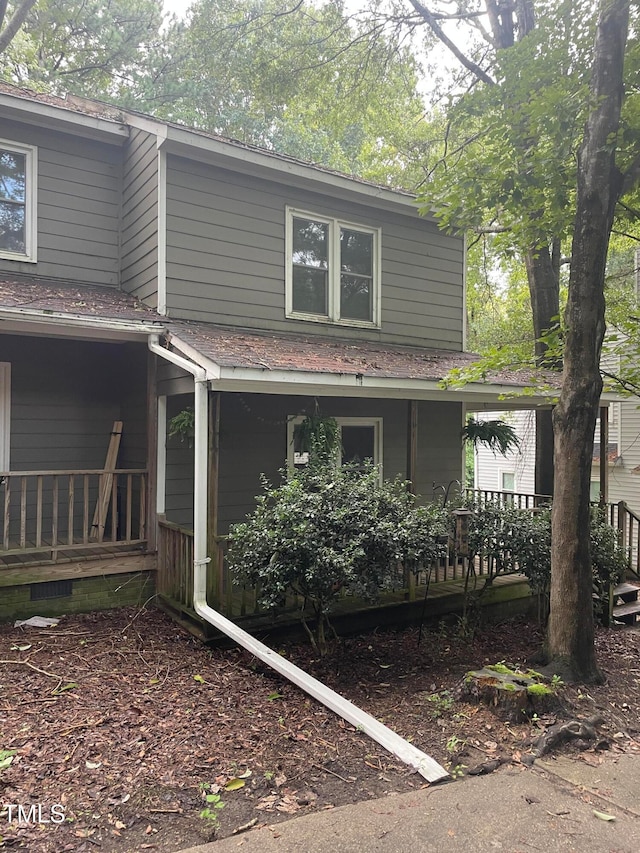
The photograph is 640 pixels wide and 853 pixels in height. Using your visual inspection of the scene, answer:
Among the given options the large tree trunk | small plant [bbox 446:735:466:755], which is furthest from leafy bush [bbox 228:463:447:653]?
small plant [bbox 446:735:466:755]

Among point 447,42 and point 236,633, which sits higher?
point 447,42

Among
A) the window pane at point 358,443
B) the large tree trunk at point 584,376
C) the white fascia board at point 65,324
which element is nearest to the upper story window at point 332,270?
the window pane at point 358,443

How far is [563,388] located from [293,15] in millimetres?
11117

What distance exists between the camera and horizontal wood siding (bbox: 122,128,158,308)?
22.8 ft

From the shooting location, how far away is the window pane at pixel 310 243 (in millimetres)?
8195

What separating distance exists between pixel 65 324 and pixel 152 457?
1783mm

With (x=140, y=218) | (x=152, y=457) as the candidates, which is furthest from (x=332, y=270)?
(x=152, y=457)

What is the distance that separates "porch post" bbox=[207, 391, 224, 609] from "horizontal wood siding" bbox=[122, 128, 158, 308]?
6.90 ft

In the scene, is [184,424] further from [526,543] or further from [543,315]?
[543,315]

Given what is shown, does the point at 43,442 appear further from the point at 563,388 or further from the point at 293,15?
the point at 293,15

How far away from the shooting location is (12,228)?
7074 millimetres

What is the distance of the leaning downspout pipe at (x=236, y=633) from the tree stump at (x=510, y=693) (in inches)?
34.1

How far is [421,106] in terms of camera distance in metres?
14.4

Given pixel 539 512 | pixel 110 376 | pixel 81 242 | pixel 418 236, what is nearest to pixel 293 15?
pixel 418 236
